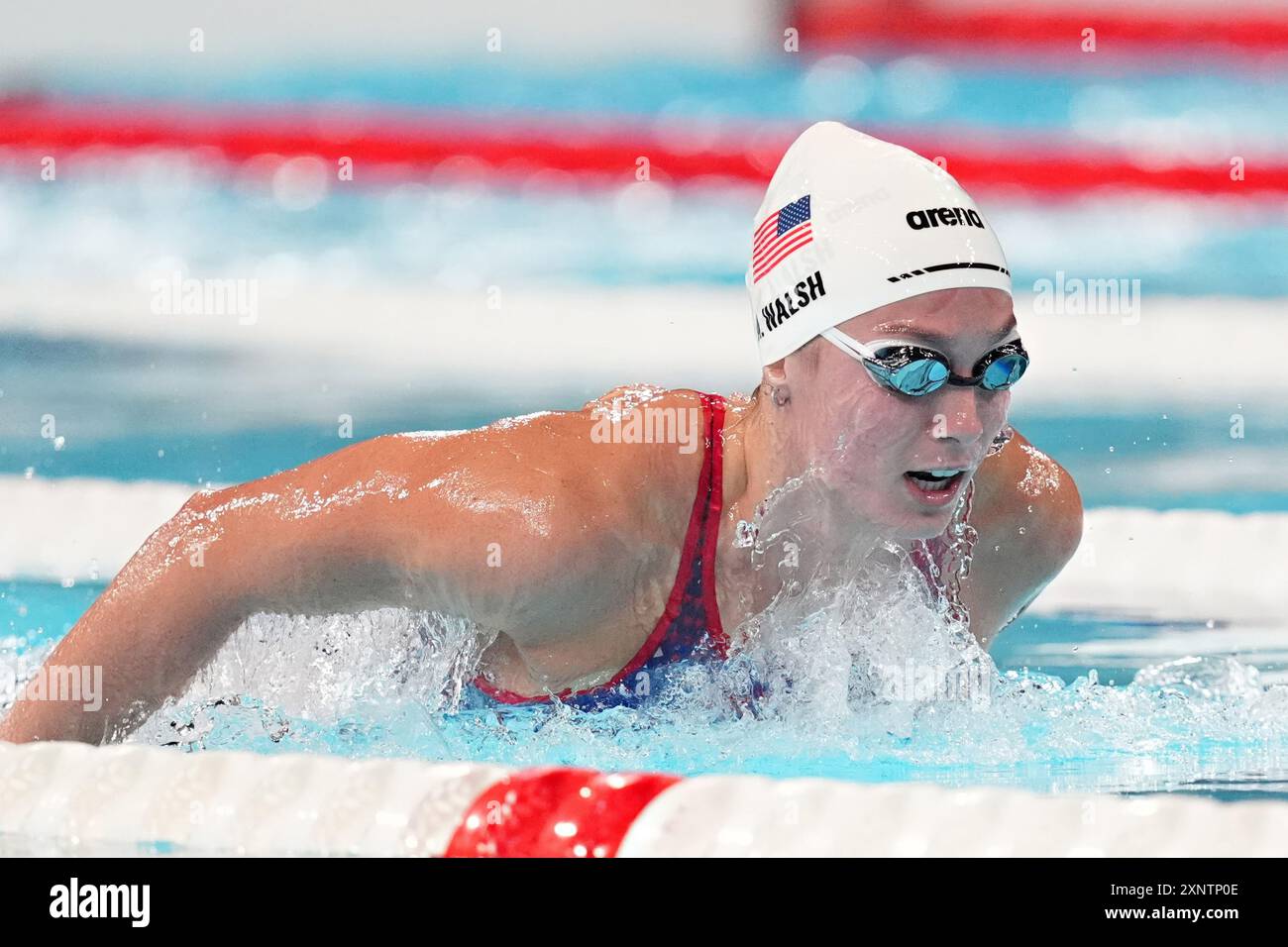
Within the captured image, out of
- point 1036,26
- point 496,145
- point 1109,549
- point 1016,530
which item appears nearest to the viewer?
point 1016,530

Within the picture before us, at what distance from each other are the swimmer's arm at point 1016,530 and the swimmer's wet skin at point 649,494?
14.7 inches

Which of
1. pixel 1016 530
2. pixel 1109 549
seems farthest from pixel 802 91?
pixel 1016 530

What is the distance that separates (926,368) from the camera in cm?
207

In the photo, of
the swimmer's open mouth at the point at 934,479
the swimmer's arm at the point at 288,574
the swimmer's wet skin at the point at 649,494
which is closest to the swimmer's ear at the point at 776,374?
the swimmer's wet skin at the point at 649,494

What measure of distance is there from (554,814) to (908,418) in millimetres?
777

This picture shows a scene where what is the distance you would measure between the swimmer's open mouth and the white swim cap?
235 mm

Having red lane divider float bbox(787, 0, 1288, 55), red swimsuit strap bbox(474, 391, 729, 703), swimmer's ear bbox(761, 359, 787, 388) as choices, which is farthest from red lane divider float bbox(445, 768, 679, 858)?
red lane divider float bbox(787, 0, 1288, 55)

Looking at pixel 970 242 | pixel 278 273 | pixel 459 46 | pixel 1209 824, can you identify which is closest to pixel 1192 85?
pixel 459 46

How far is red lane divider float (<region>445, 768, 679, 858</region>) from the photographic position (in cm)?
158

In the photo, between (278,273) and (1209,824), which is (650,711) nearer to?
(1209,824)

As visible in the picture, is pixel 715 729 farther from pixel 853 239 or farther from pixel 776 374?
pixel 853 239

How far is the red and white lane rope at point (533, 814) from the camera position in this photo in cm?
150

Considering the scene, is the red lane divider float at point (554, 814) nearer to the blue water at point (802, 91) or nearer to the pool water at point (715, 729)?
Result: the pool water at point (715, 729)

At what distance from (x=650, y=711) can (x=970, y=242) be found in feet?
2.68
